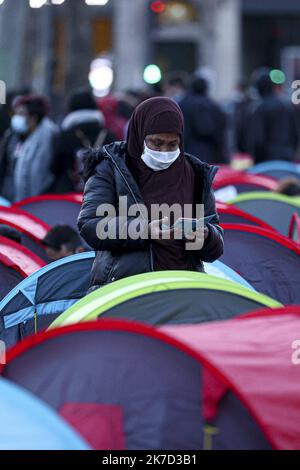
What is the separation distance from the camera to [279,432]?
491cm

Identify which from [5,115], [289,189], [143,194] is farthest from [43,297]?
[5,115]

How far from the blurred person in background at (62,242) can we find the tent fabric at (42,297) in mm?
1376

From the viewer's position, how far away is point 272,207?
35.4ft

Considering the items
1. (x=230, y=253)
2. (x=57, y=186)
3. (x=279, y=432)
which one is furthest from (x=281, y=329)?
(x=57, y=186)

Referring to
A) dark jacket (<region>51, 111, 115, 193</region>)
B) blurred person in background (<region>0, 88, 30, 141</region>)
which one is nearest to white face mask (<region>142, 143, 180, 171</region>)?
dark jacket (<region>51, 111, 115, 193</region>)

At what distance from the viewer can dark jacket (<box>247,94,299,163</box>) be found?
15.6 m

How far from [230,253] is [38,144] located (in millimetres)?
3806

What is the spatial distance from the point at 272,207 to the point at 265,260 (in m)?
2.35

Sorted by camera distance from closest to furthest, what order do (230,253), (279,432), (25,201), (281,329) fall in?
(279,432)
(281,329)
(230,253)
(25,201)

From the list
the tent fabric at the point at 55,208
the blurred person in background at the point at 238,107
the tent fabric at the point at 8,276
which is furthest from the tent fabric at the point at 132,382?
the blurred person in background at the point at 238,107

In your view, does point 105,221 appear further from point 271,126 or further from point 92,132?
point 271,126

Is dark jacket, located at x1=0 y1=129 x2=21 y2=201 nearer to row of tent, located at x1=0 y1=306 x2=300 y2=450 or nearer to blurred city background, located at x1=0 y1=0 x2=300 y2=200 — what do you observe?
blurred city background, located at x1=0 y1=0 x2=300 y2=200

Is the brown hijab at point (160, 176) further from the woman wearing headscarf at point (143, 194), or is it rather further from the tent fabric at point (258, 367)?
the tent fabric at point (258, 367)
